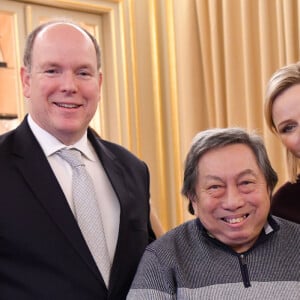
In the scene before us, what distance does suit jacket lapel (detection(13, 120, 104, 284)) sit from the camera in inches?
59.1

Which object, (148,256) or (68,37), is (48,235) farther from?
(68,37)

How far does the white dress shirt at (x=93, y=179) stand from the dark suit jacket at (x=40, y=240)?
3 centimetres

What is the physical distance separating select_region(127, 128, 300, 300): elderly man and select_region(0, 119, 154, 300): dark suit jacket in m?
0.10

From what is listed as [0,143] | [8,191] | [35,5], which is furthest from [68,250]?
[35,5]

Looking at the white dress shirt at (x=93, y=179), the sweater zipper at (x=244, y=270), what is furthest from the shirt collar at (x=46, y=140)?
the sweater zipper at (x=244, y=270)

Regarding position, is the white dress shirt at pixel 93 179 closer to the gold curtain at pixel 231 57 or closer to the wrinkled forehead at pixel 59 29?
the wrinkled forehead at pixel 59 29

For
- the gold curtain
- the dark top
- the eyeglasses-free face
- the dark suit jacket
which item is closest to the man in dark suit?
the dark suit jacket

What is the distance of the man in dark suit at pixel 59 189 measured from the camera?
1.46 meters

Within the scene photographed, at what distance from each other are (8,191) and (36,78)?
342 mm

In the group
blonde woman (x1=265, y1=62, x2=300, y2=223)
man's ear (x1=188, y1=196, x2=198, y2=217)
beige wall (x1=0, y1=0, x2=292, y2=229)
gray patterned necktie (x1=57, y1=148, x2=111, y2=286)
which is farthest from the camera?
beige wall (x1=0, y1=0, x2=292, y2=229)

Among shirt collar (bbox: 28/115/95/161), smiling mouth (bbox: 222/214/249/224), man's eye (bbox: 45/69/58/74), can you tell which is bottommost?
smiling mouth (bbox: 222/214/249/224)

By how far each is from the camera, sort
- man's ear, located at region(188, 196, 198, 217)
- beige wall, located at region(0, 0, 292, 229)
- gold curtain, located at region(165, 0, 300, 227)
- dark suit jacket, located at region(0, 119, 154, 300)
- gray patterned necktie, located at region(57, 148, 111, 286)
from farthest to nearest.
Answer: beige wall, located at region(0, 0, 292, 229)
gold curtain, located at region(165, 0, 300, 227)
man's ear, located at region(188, 196, 198, 217)
gray patterned necktie, located at region(57, 148, 111, 286)
dark suit jacket, located at region(0, 119, 154, 300)

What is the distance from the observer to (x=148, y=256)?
156 centimetres

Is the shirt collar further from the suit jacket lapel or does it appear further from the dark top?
the dark top
